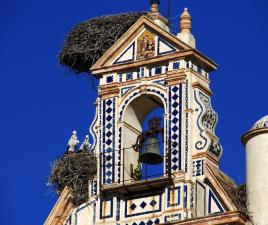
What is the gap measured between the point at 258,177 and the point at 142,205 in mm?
2174

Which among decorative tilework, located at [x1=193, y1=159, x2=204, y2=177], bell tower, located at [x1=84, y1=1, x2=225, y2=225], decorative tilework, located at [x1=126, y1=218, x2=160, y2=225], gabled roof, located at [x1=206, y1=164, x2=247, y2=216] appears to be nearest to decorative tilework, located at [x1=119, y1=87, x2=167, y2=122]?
bell tower, located at [x1=84, y1=1, x2=225, y2=225]

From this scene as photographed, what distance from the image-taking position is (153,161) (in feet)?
165

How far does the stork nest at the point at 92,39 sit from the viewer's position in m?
52.8

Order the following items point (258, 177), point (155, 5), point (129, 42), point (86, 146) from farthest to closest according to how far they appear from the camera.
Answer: point (86, 146)
point (155, 5)
point (129, 42)
point (258, 177)

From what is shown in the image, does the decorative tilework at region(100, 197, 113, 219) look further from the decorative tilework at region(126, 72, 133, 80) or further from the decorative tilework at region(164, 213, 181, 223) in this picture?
the decorative tilework at region(126, 72, 133, 80)

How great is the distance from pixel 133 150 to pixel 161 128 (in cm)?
68

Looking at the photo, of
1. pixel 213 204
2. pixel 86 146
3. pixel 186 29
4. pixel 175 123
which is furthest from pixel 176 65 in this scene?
pixel 213 204

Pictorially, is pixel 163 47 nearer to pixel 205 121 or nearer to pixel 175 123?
pixel 175 123

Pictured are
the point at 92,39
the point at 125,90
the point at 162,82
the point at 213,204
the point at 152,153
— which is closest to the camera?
the point at 213,204

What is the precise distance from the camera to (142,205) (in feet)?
163

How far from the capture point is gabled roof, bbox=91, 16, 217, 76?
5047cm

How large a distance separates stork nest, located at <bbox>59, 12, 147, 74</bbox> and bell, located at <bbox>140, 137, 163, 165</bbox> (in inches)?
111

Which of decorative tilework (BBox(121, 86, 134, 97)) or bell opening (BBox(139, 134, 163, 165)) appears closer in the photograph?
bell opening (BBox(139, 134, 163, 165))

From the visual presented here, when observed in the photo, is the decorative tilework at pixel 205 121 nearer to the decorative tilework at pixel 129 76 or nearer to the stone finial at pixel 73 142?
the decorative tilework at pixel 129 76
